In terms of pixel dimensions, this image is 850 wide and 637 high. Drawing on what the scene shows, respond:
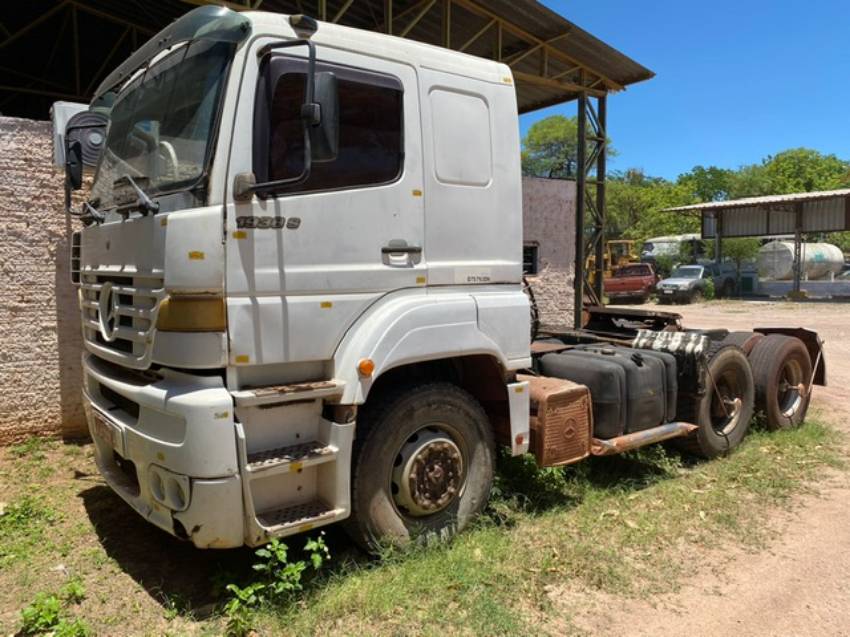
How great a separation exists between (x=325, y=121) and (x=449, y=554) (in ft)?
8.23

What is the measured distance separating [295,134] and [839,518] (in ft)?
15.1

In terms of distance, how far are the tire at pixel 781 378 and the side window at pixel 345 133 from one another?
477cm

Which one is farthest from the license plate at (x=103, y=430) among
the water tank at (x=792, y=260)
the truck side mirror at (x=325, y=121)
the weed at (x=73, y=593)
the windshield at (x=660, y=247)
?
the windshield at (x=660, y=247)

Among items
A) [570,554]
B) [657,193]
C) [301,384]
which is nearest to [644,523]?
[570,554]

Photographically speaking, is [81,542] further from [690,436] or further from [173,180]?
[690,436]

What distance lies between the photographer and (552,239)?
10094 mm

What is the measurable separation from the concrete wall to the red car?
1765 cm

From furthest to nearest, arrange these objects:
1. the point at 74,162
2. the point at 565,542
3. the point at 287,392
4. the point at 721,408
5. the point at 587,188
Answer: the point at 587,188, the point at 721,408, the point at 74,162, the point at 565,542, the point at 287,392

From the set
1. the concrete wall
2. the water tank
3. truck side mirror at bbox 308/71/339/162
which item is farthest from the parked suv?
truck side mirror at bbox 308/71/339/162

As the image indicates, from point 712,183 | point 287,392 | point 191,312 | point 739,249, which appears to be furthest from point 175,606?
point 712,183

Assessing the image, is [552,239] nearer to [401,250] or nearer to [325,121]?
[401,250]

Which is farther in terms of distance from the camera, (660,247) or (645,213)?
(645,213)

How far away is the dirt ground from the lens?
3344mm

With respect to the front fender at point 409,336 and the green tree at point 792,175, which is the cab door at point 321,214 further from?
the green tree at point 792,175
